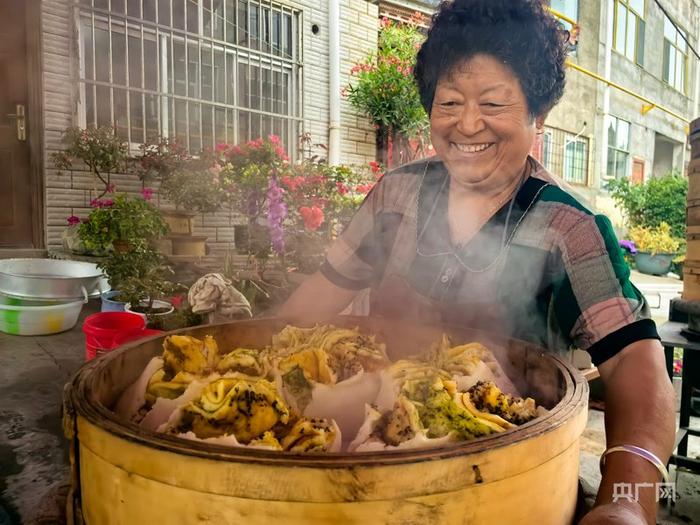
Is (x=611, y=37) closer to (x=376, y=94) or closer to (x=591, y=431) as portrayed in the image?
(x=376, y=94)

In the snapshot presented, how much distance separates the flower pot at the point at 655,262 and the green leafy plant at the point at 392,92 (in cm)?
648

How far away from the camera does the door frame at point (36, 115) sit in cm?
581

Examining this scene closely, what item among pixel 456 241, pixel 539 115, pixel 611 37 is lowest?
pixel 456 241

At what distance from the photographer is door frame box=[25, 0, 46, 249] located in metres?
5.81

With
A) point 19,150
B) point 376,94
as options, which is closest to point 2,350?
point 19,150

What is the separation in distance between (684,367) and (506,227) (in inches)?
65.8

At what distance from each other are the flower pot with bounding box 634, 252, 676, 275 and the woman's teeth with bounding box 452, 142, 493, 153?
38.9 feet

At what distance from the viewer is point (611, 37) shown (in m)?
14.0

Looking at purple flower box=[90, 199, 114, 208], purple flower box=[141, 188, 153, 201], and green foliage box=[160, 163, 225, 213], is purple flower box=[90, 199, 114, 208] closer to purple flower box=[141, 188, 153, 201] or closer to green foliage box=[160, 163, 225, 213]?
purple flower box=[141, 188, 153, 201]

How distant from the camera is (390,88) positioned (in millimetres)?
8070

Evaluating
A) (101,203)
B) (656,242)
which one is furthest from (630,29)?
(101,203)

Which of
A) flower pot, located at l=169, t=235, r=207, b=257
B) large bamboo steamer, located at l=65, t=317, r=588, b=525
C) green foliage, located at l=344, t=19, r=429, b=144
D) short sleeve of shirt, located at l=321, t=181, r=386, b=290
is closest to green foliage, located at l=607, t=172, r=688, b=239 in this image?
green foliage, located at l=344, t=19, r=429, b=144

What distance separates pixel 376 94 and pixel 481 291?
6860 mm

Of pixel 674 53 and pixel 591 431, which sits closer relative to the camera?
pixel 591 431
